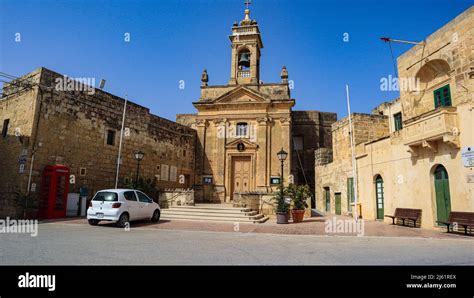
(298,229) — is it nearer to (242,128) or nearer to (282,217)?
(282,217)

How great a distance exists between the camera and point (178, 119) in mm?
29500

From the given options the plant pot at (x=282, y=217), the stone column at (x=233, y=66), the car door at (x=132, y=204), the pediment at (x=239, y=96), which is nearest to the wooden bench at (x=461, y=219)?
the plant pot at (x=282, y=217)

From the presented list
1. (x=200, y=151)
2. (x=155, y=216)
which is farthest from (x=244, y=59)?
(x=155, y=216)

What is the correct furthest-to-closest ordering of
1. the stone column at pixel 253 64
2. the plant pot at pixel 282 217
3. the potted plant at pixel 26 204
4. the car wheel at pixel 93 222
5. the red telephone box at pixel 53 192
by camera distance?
the stone column at pixel 253 64 < the plant pot at pixel 282 217 < the red telephone box at pixel 53 192 < the potted plant at pixel 26 204 < the car wheel at pixel 93 222

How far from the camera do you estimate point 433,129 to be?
1136cm

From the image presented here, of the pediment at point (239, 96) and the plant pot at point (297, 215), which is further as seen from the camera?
the pediment at point (239, 96)

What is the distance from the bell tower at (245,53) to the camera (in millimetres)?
23422

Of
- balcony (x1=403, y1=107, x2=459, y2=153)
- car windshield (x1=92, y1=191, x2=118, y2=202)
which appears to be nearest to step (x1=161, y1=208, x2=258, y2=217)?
car windshield (x1=92, y1=191, x2=118, y2=202)

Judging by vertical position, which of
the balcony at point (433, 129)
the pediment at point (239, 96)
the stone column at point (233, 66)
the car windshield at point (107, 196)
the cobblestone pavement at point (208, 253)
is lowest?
the cobblestone pavement at point (208, 253)

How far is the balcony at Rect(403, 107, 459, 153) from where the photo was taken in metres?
10.8

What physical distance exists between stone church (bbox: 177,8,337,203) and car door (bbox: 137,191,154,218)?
9.21 meters

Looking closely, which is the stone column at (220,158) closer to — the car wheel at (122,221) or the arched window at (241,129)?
the arched window at (241,129)

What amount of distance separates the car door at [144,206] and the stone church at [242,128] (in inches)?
362
